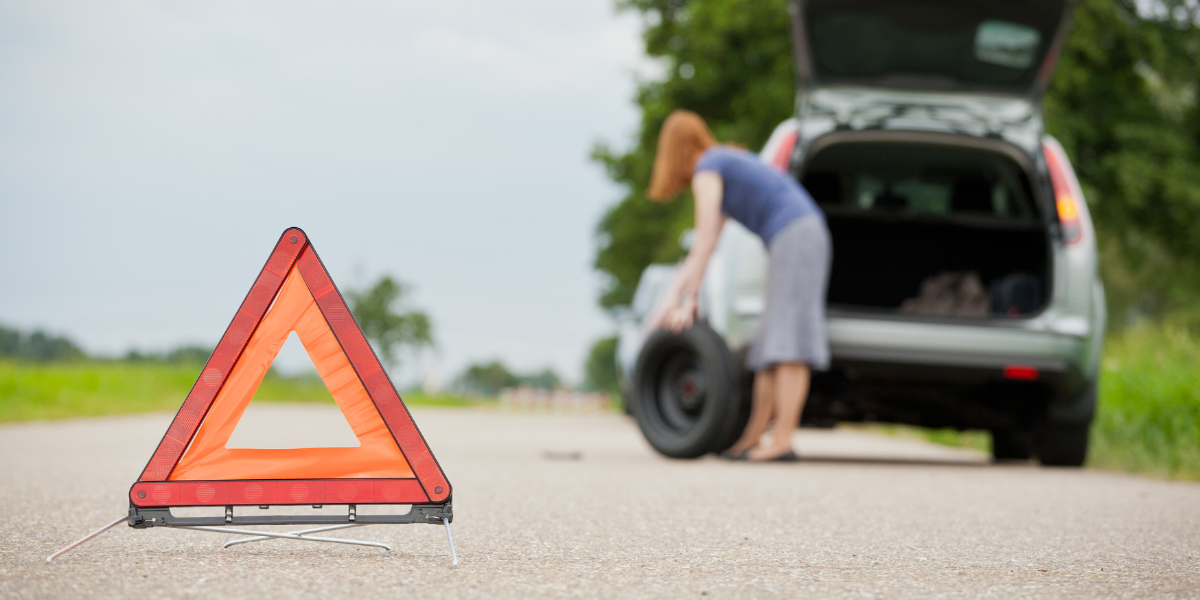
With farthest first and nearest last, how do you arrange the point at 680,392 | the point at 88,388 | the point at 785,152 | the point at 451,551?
1. the point at 88,388
2. the point at 680,392
3. the point at 785,152
4. the point at 451,551

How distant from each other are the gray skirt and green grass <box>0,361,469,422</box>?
5.68 metres

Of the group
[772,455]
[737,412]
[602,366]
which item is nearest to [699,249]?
[737,412]

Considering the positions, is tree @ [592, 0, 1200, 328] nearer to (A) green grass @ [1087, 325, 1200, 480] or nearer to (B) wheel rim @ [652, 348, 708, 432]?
(A) green grass @ [1087, 325, 1200, 480]

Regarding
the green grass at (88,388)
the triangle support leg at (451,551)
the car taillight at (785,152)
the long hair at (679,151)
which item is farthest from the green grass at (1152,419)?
the green grass at (88,388)

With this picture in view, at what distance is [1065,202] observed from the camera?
688 cm

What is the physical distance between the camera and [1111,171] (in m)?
19.2

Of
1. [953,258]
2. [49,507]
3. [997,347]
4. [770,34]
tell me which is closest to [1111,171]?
[770,34]

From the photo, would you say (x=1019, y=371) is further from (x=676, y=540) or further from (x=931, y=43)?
(x=676, y=540)

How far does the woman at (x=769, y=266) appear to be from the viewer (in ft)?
21.7

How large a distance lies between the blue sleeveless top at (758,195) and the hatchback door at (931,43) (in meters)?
0.67

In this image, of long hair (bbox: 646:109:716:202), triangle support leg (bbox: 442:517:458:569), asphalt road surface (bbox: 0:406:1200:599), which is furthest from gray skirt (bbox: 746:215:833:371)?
triangle support leg (bbox: 442:517:458:569)

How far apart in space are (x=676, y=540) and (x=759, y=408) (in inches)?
119

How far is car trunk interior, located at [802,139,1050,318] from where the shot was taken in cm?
751

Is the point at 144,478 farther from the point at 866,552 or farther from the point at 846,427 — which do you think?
the point at 846,427
